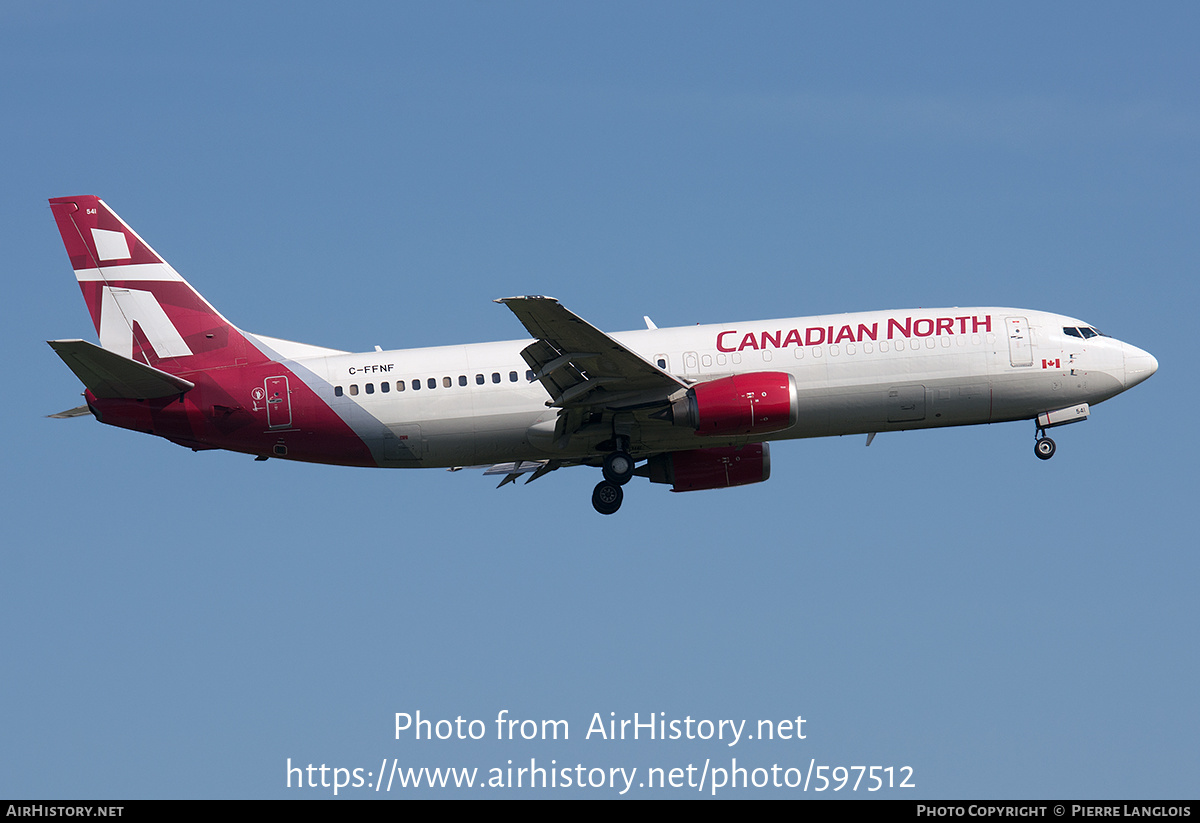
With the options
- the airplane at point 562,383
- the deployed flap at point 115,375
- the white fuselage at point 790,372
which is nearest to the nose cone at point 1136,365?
the airplane at point 562,383

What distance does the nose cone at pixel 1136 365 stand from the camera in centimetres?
4516

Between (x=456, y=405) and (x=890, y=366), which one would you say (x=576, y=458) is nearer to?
(x=456, y=405)

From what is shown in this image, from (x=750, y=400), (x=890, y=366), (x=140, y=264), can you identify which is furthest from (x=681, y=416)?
(x=140, y=264)

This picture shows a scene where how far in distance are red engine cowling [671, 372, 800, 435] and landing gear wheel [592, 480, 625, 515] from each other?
439cm

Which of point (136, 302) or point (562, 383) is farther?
point (136, 302)

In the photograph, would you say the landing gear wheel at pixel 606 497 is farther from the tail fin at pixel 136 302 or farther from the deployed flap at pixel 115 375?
the deployed flap at pixel 115 375

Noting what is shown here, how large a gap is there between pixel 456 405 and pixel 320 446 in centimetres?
456

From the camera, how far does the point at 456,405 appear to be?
143 feet

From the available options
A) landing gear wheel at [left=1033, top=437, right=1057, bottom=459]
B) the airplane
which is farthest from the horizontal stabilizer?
landing gear wheel at [left=1033, top=437, right=1057, bottom=459]

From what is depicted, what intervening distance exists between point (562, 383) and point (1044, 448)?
1618 cm

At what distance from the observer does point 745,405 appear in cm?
4184

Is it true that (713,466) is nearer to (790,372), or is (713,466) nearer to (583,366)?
(790,372)

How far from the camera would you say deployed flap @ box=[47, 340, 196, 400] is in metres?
39.8

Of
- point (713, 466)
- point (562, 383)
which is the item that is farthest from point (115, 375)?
point (713, 466)
